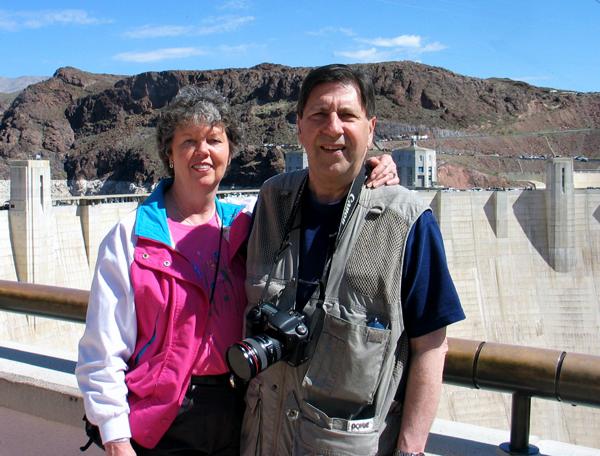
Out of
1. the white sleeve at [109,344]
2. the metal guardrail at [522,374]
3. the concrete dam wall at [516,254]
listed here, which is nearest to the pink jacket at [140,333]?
the white sleeve at [109,344]

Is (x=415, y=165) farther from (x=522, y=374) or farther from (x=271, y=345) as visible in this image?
(x=271, y=345)

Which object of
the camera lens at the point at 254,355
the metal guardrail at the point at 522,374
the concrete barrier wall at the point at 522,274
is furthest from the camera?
the concrete barrier wall at the point at 522,274

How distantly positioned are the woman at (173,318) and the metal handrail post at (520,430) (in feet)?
2.99

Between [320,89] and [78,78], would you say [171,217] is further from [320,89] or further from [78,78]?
[78,78]

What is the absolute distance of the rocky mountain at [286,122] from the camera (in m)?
66.1

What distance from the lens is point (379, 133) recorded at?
70500mm

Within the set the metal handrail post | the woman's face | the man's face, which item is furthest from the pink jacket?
the metal handrail post

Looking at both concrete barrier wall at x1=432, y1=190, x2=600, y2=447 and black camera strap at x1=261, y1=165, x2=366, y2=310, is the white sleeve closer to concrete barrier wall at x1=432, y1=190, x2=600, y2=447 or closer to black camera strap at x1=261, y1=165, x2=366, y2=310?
black camera strap at x1=261, y1=165, x2=366, y2=310

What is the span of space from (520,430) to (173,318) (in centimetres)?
119

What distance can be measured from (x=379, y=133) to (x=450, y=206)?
5323 cm

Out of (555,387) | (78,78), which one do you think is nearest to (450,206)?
(555,387)

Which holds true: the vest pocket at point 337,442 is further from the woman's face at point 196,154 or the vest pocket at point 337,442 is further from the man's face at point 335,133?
the woman's face at point 196,154

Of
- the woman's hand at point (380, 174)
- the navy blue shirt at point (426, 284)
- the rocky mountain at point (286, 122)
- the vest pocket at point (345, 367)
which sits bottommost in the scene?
the vest pocket at point (345, 367)

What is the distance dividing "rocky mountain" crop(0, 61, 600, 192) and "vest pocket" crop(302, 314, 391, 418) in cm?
5419
